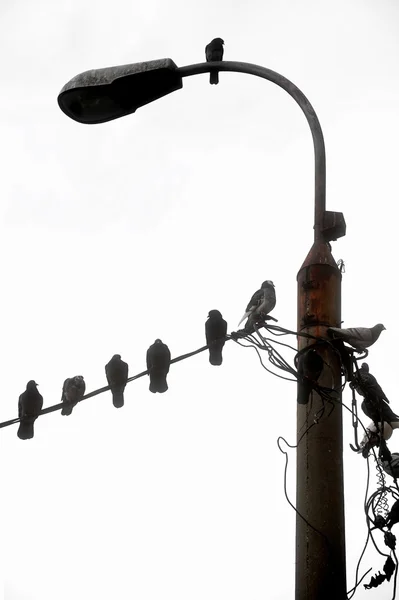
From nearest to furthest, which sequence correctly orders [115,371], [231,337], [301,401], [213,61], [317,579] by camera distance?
1. [317,579]
2. [301,401]
3. [213,61]
4. [231,337]
5. [115,371]

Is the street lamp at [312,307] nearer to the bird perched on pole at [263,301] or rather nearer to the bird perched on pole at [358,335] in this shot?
the bird perched on pole at [358,335]

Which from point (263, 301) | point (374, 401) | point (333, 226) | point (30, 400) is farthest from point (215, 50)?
point (30, 400)

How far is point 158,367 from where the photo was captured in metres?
8.24

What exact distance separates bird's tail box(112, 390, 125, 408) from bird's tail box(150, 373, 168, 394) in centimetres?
34

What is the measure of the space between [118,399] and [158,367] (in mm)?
827

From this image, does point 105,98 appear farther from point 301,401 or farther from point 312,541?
point 312,541

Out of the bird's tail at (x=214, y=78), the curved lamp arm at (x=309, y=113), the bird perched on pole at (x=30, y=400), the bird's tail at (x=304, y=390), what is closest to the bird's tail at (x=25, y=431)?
the bird perched on pole at (x=30, y=400)

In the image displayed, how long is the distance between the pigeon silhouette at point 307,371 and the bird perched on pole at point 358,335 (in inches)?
6.6

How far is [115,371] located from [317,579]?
649cm

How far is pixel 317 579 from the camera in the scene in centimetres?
363

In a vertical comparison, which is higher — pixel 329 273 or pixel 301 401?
pixel 329 273

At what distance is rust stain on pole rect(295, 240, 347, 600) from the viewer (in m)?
3.65

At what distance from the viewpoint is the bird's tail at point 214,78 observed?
5.31 m

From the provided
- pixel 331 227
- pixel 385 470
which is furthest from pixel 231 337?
pixel 331 227
